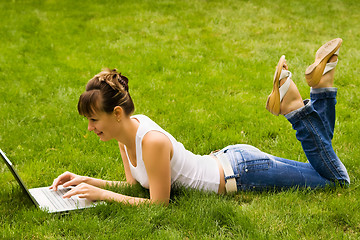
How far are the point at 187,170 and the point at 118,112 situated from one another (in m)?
0.78

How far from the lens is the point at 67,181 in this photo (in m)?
3.82

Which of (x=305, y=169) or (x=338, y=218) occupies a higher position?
(x=305, y=169)

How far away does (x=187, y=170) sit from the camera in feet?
11.8

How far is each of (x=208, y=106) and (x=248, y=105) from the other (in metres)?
0.56

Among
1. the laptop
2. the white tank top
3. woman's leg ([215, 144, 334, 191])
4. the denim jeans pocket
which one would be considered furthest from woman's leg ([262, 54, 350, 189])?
the laptop

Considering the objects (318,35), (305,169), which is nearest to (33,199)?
(305,169)

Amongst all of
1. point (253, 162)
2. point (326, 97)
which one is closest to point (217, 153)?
point (253, 162)

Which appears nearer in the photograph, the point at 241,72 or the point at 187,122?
the point at 187,122

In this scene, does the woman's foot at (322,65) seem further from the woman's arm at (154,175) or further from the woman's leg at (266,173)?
the woman's arm at (154,175)

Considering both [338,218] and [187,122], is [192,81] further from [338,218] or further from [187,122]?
[338,218]

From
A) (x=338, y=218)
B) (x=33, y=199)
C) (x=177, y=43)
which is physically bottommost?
(x=338, y=218)

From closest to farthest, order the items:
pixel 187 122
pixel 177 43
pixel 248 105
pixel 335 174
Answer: pixel 335 174, pixel 187 122, pixel 248 105, pixel 177 43

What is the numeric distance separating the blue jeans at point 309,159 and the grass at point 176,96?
11 centimetres

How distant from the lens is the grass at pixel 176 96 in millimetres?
3289
